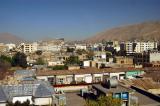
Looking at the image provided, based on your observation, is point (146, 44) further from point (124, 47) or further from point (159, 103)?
point (159, 103)

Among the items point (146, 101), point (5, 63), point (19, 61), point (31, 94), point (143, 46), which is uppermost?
point (143, 46)

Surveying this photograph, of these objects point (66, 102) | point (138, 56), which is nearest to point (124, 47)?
point (138, 56)

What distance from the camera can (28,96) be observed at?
18.5 m

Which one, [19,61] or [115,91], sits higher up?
[115,91]

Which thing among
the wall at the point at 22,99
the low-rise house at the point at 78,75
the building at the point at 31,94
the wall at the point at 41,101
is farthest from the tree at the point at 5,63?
the wall at the point at 41,101

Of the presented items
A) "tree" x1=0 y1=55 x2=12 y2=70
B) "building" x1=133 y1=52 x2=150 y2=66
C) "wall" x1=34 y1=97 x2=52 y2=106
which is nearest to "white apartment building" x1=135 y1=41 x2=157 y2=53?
"building" x1=133 y1=52 x2=150 y2=66

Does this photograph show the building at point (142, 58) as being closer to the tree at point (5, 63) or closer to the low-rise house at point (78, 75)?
the low-rise house at point (78, 75)

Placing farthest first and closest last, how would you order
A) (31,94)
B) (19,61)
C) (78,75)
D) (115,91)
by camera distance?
(19,61)
(78,75)
(31,94)
(115,91)

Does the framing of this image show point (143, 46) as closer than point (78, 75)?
No

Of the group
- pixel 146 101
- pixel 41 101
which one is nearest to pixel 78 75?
pixel 41 101

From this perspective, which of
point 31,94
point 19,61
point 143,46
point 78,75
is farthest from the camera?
→ point 143,46

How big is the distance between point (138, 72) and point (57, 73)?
970cm

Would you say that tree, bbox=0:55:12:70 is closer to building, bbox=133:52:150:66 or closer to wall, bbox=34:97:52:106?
building, bbox=133:52:150:66

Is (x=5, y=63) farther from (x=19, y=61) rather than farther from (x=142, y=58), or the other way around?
(x=142, y=58)
